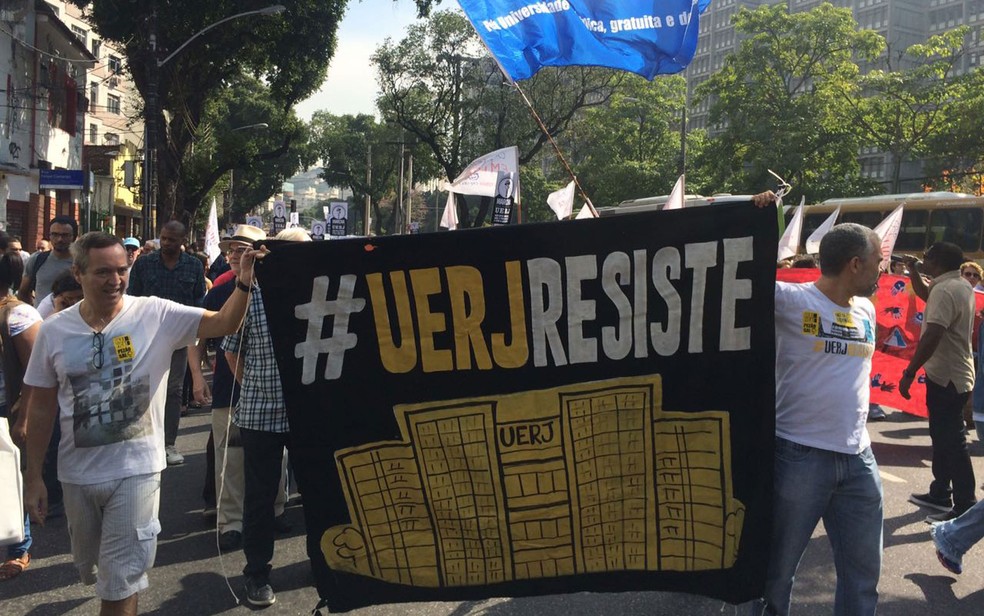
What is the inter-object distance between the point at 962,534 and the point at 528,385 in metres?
2.91

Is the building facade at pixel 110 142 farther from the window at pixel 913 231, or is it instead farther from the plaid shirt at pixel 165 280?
the plaid shirt at pixel 165 280

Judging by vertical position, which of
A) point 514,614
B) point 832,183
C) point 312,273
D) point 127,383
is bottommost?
point 514,614

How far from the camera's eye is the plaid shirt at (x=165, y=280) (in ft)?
23.1

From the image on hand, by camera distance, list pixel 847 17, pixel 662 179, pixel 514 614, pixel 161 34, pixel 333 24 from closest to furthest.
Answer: pixel 514 614
pixel 161 34
pixel 333 24
pixel 847 17
pixel 662 179

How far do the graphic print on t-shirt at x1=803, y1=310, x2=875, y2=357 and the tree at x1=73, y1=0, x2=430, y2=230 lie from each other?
1933cm

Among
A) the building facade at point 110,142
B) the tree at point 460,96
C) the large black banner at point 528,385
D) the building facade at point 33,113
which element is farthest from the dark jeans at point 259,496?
the building facade at point 110,142

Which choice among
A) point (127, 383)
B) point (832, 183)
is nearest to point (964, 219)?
point (832, 183)

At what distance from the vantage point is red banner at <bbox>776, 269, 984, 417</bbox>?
8320 mm

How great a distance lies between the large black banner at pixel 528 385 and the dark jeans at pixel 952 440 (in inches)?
126

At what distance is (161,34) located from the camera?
22703 millimetres

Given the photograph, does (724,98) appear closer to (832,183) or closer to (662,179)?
(832,183)

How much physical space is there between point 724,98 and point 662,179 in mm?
8551

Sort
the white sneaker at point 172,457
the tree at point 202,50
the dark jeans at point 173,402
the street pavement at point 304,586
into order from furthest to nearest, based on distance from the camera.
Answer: the tree at point 202,50 < the white sneaker at point 172,457 < the dark jeans at point 173,402 < the street pavement at point 304,586

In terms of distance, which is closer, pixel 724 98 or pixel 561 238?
pixel 561 238
